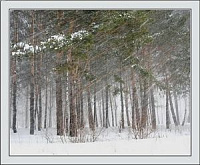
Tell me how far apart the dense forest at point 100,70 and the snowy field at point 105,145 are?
243 millimetres

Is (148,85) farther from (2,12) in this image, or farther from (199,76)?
(2,12)

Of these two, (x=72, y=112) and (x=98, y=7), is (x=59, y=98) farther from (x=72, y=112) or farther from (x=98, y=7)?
(x=98, y=7)

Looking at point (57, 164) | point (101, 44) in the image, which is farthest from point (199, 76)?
point (101, 44)

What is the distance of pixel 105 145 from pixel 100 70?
3.75 ft

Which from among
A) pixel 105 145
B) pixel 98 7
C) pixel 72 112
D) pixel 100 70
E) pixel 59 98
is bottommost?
pixel 105 145

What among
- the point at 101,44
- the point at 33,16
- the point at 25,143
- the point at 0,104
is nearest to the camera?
the point at 0,104

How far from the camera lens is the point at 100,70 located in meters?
4.28

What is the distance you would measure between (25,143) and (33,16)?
4.21 ft

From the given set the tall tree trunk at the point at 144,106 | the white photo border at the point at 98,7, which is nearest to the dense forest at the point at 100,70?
the tall tree trunk at the point at 144,106

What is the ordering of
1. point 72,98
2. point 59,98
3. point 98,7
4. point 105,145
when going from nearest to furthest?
point 98,7 → point 105,145 → point 72,98 → point 59,98

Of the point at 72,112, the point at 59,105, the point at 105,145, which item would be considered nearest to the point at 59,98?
the point at 59,105

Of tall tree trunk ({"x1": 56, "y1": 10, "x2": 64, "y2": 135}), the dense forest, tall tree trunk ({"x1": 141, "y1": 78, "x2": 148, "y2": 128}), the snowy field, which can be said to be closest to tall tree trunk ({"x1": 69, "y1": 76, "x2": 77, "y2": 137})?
the dense forest

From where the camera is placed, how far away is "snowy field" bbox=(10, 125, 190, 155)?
313 centimetres

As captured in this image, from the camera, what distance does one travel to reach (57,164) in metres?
2.97
